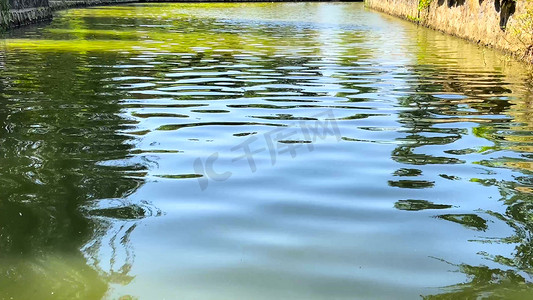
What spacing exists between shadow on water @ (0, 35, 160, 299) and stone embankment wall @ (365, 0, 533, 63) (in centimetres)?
683

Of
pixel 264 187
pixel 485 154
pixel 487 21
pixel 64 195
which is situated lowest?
pixel 487 21

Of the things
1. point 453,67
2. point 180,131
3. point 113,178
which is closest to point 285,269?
point 113,178

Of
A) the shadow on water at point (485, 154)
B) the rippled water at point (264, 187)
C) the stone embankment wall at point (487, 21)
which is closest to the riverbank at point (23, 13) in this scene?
the rippled water at point (264, 187)

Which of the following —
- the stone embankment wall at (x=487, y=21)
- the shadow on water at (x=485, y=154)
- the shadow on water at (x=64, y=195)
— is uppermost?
the shadow on water at (x=64, y=195)

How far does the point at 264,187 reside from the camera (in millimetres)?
3818

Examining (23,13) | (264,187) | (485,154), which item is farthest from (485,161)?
(23,13)

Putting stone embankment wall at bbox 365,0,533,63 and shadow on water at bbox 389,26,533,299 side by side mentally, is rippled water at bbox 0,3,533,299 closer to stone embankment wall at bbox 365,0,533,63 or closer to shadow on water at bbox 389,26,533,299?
shadow on water at bbox 389,26,533,299

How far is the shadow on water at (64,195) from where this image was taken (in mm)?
2572

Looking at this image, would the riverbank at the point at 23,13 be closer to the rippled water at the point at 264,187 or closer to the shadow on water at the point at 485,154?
the rippled water at the point at 264,187

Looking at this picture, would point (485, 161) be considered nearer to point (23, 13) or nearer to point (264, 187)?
point (264, 187)

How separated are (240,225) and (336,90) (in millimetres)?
4780

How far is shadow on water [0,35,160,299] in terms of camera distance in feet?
8.44

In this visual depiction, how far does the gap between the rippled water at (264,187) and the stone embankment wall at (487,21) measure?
236cm

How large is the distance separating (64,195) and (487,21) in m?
11.1
